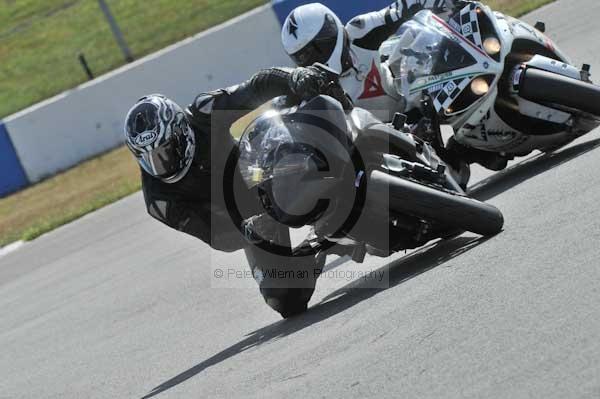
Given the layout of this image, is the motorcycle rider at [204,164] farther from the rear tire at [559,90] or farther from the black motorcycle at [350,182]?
the rear tire at [559,90]

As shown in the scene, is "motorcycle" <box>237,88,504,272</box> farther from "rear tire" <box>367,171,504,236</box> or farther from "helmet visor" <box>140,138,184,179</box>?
"helmet visor" <box>140,138,184,179</box>

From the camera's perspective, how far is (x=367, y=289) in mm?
6438

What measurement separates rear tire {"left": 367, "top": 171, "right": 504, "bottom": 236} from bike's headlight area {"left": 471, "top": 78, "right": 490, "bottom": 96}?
1.56 meters

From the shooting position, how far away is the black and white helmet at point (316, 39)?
7773mm

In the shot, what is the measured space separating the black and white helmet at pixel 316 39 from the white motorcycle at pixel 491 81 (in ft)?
1.35

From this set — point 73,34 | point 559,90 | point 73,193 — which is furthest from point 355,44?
point 73,34

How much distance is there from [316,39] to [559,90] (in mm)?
1727

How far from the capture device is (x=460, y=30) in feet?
24.3

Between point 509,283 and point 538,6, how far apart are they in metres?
11.6

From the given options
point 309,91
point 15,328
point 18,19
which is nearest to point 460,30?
point 309,91

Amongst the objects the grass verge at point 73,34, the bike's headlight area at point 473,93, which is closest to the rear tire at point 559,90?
the bike's headlight area at point 473,93

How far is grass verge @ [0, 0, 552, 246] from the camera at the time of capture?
49.1 feet

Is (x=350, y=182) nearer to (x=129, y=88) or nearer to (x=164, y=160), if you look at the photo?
(x=164, y=160)

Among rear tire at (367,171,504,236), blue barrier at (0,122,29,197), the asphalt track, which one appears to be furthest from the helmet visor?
blue barrier at (0,122,29,197)
